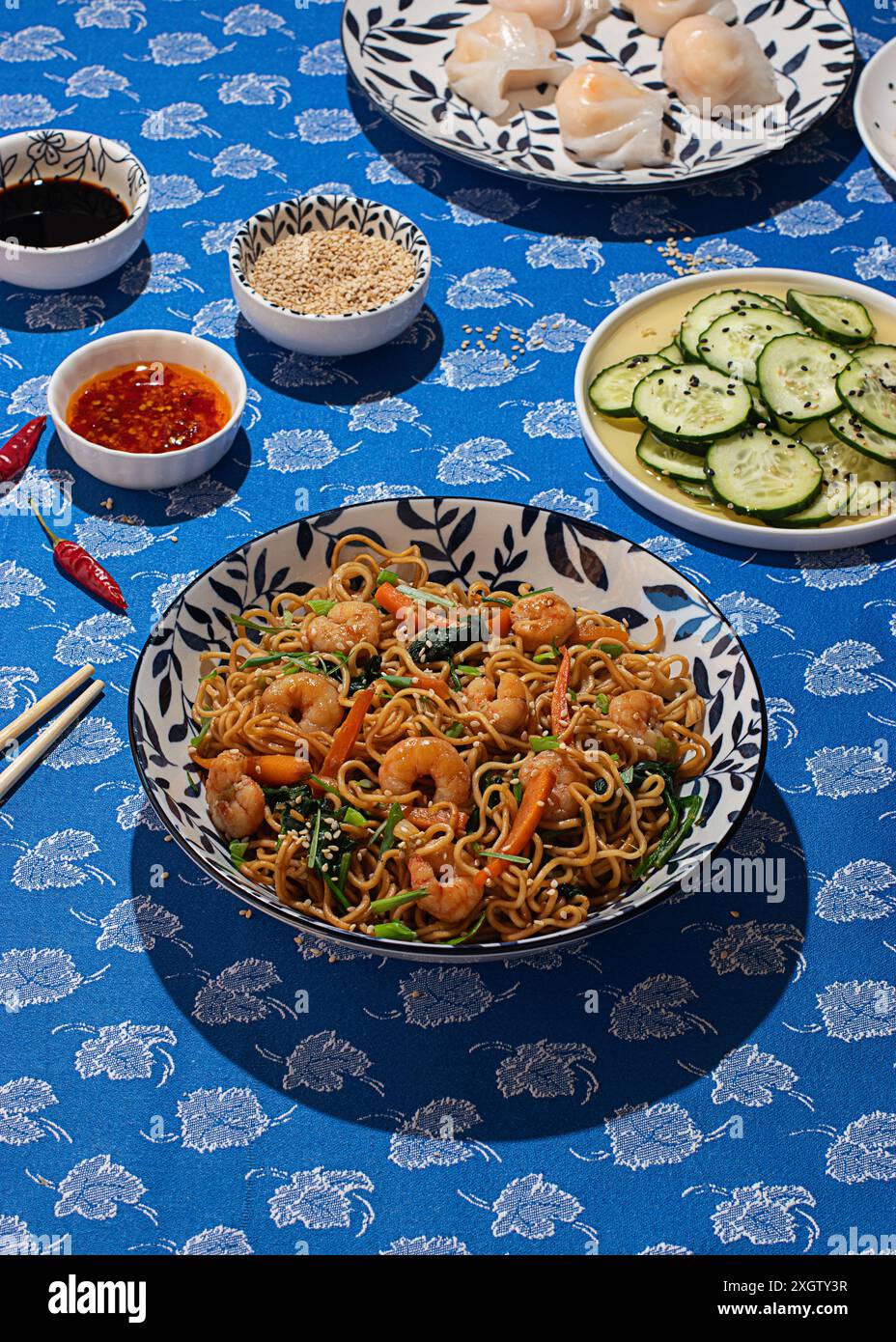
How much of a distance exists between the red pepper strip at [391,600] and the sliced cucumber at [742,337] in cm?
145

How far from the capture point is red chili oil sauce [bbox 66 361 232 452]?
3.68 meters

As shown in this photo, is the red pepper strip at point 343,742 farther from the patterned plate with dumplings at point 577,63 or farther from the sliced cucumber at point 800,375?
the patterned plate with dumplings at point 577,63

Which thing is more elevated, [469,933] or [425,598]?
[425,598]

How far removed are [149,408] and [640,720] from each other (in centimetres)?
Answer: 191

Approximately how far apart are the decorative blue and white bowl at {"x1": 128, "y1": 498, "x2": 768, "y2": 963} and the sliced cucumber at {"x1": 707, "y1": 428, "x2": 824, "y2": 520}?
0.64 metres

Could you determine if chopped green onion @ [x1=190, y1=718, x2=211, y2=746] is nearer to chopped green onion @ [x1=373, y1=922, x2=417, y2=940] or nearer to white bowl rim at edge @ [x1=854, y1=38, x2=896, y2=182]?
chopped green onion @ [x1=373, y1=922, x2=417, y2=940]

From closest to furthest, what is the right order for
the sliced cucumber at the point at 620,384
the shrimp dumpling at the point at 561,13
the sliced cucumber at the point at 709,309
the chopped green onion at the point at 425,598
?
the chopped green onion at the point at 425,598 → the sliced cucumber at the point at 620,384 → the sliced cucumber at the point at 709,309 → the shrimp dumpling at the point at 561,13

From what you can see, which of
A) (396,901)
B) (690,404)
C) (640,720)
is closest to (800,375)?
(690,404)

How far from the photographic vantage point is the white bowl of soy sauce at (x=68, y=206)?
4078 mm

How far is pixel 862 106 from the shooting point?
4738mm

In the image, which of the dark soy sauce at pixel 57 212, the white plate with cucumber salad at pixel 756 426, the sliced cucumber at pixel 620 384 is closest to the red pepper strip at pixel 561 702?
the white plate with cucumber salad at pixel 756 426

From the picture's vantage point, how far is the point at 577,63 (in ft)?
16.3

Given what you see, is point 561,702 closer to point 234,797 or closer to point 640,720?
point 640,720
